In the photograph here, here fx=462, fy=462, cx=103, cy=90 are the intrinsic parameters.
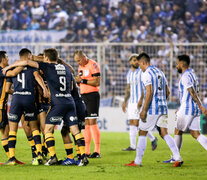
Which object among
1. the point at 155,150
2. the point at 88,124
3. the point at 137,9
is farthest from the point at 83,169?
the point at 137,9

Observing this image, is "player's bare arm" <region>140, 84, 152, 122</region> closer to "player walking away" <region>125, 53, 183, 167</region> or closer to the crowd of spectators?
"player walking away" <region>125, 53, 183, 167</region>

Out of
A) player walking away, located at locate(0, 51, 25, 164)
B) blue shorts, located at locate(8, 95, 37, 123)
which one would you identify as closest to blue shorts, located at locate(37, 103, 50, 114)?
blue shorts, located at locate(8, 95, 37, 123)

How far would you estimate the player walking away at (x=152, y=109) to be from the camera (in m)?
7.43

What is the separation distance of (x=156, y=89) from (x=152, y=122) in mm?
550

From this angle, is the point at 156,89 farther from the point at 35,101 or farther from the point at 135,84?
the point at 135,84

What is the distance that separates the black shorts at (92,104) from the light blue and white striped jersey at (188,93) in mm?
2133

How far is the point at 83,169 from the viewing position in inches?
284

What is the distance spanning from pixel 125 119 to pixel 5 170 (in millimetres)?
9536

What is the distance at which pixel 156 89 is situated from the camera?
25.0 ft

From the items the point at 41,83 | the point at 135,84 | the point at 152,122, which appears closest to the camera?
the point at 152,122

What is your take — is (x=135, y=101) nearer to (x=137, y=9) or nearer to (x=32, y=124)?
(x=32, y=124)

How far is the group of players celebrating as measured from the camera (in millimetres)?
7566

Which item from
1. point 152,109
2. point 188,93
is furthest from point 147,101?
point 188,93

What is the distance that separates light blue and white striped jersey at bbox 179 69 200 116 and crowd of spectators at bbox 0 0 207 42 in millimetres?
12219
